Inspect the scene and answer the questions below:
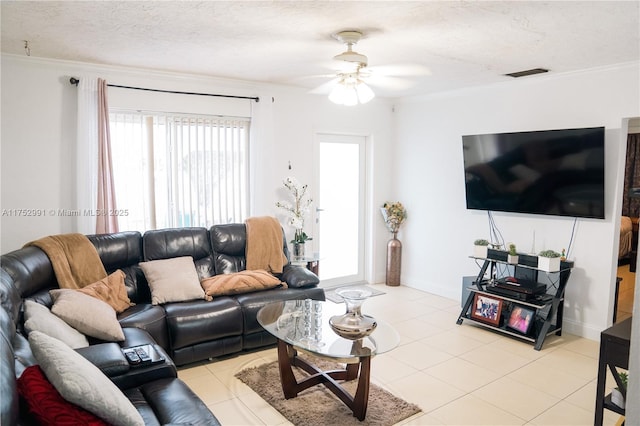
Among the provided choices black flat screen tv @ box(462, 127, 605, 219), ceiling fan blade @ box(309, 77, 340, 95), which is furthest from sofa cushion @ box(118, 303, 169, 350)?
black flat screen tv @ box(462, 127, 605, 219)

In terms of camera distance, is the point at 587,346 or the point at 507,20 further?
the point at 587,346

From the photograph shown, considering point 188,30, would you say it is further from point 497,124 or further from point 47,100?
point 497,124

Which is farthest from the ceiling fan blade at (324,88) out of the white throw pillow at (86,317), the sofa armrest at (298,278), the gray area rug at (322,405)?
the white throw pillow at (86,317)

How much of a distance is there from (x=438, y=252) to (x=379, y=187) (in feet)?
3.89

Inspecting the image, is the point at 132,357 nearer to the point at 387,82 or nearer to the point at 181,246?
the point at 181,246

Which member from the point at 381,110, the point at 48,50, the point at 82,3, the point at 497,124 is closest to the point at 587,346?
the point at 497,124

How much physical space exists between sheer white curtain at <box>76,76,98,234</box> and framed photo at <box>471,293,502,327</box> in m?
3.81

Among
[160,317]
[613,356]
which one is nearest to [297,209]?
[160,317]

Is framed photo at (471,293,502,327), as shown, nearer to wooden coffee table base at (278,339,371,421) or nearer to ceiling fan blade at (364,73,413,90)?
wooden coffee table base at (278,339,371,421)

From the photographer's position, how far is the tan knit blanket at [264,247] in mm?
4461

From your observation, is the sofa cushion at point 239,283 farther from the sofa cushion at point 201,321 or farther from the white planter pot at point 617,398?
the white planter pot at point 617,398

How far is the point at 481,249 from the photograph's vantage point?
15.6ft

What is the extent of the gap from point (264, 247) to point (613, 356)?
3043 millimetres

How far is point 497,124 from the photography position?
496 centimetres
